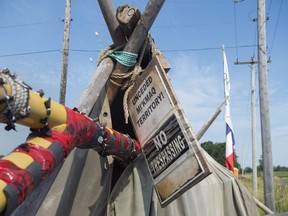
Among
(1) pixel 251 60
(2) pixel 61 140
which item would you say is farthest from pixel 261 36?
(1) pixel 251 60

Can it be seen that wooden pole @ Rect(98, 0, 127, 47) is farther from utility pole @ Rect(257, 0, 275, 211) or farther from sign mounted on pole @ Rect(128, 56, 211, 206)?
utility pole @ Rect(257, 0, 275, 211)

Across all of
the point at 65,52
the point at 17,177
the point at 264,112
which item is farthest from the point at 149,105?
the point at 65,52

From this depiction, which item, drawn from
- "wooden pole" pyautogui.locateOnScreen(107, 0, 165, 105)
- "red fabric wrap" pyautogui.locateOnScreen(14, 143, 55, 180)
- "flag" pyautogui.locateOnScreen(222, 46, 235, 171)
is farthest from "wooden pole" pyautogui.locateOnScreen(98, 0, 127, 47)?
"flag" pyautogui.locateOnScreen(222, 46, 235, 171)

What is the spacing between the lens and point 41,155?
1265 mm

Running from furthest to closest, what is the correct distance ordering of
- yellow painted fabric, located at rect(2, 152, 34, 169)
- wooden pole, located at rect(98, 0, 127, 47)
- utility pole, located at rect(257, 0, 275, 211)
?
1. utility pole, located at rect(257, 0, 275, 211)
2. wooden pole, located at rect(98, 0, 127, 47)
3. yellow painted fabric, located at rect(2, 152, 34, 169)

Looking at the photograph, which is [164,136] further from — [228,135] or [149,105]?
[228,135]

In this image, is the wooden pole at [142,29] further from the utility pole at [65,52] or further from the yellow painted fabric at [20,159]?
the utility pole at [65,52]

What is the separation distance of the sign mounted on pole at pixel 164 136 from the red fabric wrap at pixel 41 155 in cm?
79

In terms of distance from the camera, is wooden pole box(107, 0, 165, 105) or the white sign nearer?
the white sign

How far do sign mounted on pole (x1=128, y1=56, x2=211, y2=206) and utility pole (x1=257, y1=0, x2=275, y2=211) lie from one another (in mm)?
6525

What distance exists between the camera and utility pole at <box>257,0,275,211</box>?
8.03m

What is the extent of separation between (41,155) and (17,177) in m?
0.16

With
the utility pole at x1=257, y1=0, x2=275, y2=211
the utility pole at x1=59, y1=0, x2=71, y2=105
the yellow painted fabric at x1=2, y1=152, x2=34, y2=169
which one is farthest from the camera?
the utility pole at x1=59, y1=0, x2=71, y2=105

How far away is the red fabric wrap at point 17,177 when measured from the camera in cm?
109
